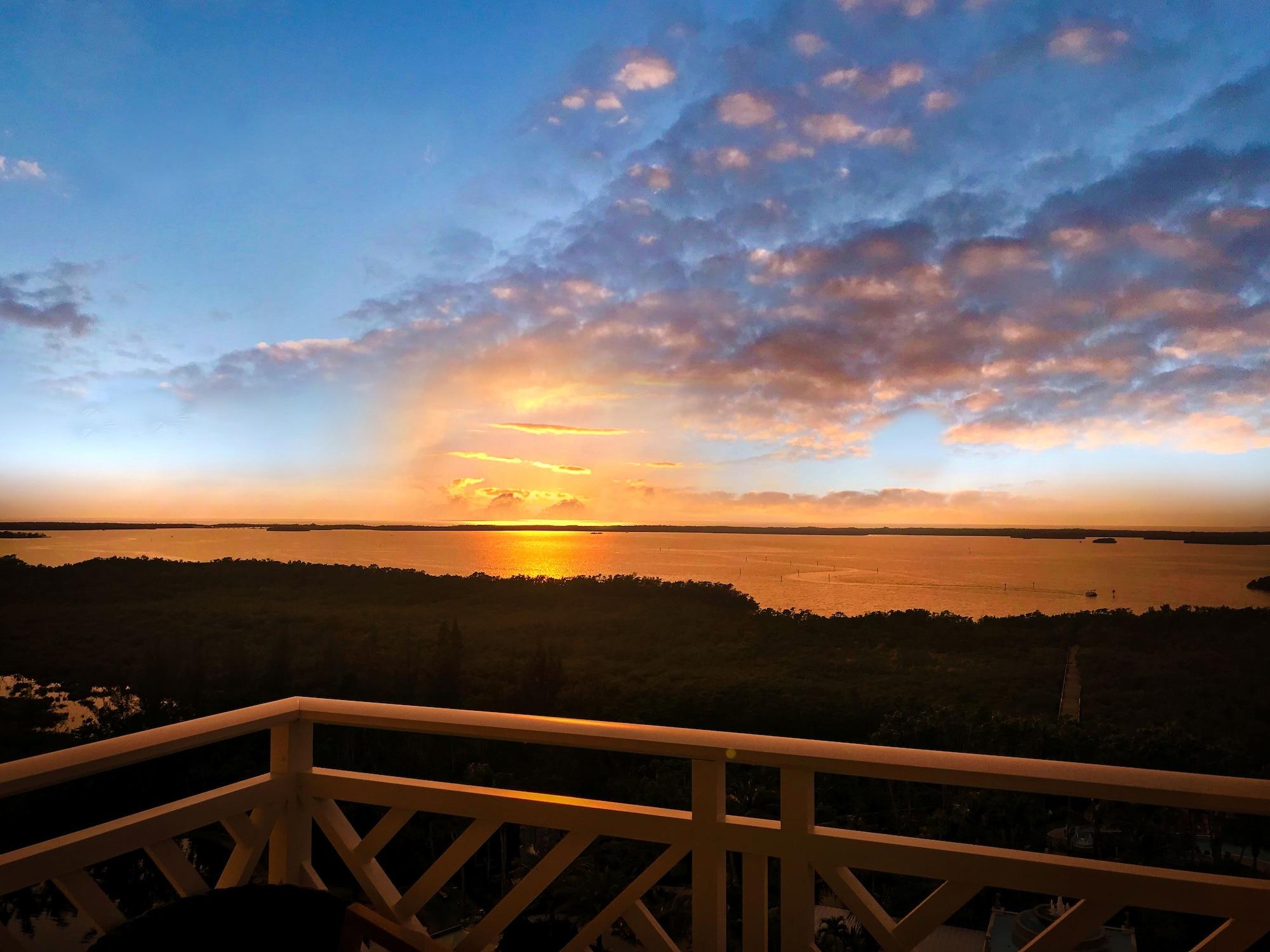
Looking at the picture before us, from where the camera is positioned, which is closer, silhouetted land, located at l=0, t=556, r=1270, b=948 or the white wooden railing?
the white wooden railing

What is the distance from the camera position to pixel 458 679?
920cm

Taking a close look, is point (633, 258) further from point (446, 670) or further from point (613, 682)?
point (446, 670)

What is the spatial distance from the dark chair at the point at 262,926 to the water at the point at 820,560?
7.59 meters

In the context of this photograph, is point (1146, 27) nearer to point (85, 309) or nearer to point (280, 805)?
point (280, 805)

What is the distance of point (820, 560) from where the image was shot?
966 centimetres

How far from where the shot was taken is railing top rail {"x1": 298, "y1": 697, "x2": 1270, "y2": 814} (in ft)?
3.25

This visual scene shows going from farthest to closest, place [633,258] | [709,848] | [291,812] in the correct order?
[633,258] → [291,812] → [709,848]

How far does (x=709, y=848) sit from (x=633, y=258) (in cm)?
547

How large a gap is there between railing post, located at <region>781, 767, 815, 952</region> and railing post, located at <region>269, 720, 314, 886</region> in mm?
944

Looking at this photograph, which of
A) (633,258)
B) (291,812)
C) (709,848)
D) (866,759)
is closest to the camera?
(866,759)

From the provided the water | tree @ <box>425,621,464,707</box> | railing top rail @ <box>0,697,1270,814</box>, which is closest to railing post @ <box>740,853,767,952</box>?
railing top rail @ <box>0,697,1270,814</box>

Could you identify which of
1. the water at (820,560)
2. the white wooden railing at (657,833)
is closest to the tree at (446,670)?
the water at (820,560)

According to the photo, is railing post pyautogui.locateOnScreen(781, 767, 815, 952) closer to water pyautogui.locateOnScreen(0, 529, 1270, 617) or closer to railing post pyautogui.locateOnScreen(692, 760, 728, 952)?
railing post pyautogui.locateOnScreen(692, 760, 728, 952)

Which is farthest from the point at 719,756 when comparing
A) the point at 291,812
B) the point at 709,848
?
the point at 291,812
